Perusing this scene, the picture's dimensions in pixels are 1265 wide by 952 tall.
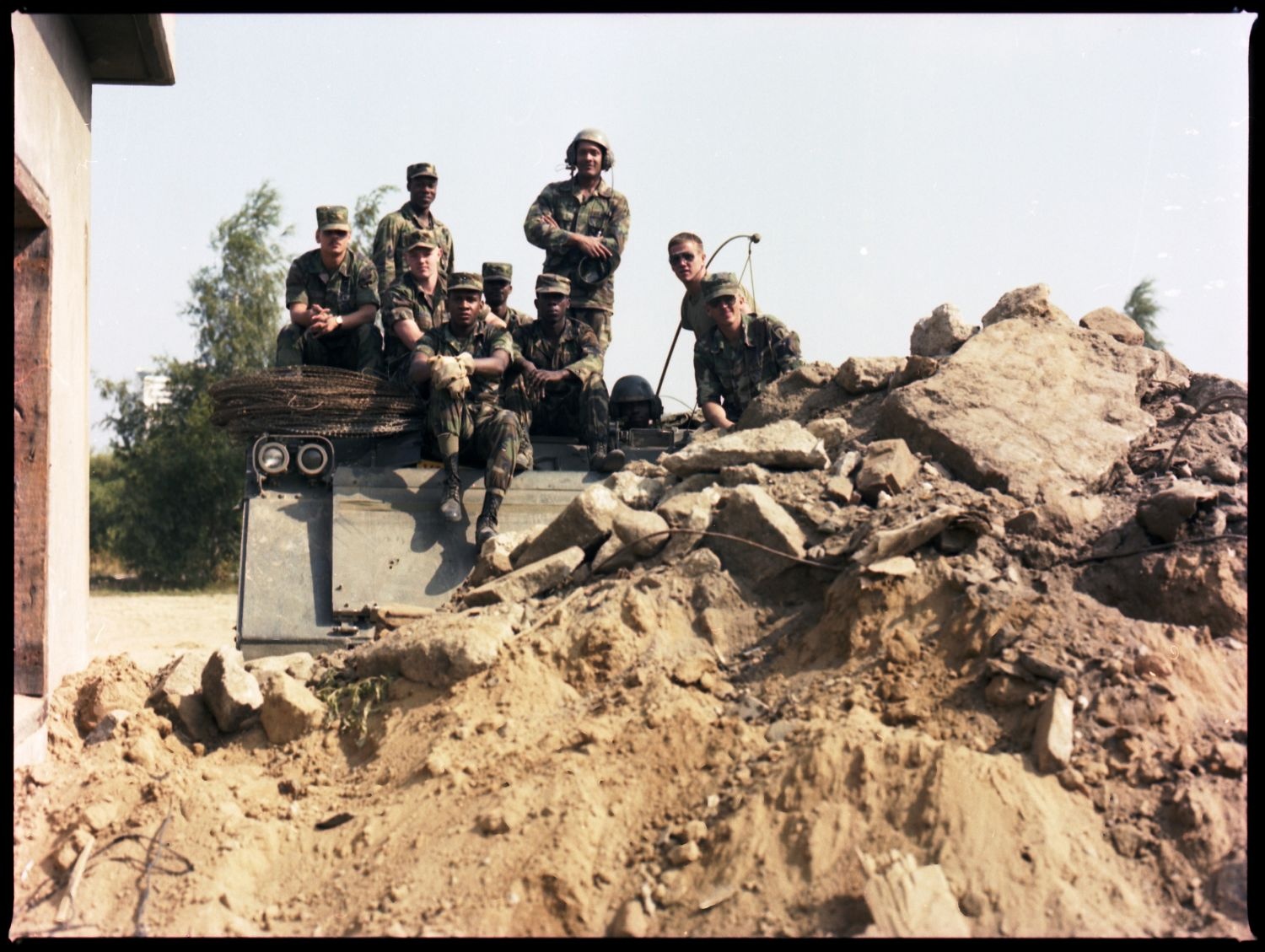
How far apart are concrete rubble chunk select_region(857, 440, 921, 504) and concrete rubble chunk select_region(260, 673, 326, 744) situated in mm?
2306

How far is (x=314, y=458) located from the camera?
8516 mm

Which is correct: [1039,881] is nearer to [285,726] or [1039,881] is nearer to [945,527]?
[945,527]

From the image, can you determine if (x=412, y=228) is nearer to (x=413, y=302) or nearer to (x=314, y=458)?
(x=413, y=302)

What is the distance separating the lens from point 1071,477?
6059mm

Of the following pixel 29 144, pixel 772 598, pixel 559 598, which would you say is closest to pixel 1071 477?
pixel 772 598

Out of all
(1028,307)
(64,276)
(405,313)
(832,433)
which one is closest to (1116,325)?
(1028,307)

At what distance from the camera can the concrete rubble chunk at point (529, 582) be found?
5.97 meters

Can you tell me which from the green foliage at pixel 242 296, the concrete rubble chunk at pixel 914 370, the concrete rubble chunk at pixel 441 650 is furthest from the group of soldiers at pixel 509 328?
the green foliage at pixel 242 296

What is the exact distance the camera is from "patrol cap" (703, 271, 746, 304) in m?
9.30

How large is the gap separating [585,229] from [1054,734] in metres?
6.59

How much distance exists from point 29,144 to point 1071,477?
4.41 meters

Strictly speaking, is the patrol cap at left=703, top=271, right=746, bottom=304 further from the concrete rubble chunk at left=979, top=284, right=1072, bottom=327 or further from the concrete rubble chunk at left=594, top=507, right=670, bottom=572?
the concrete rubble chunk at left=594, top=507, right=670, bottom=572

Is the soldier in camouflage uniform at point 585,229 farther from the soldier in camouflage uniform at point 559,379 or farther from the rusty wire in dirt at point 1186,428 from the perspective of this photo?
the rusty wire in dirt at point 1186,428

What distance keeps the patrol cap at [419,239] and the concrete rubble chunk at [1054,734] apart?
609 centimetres
